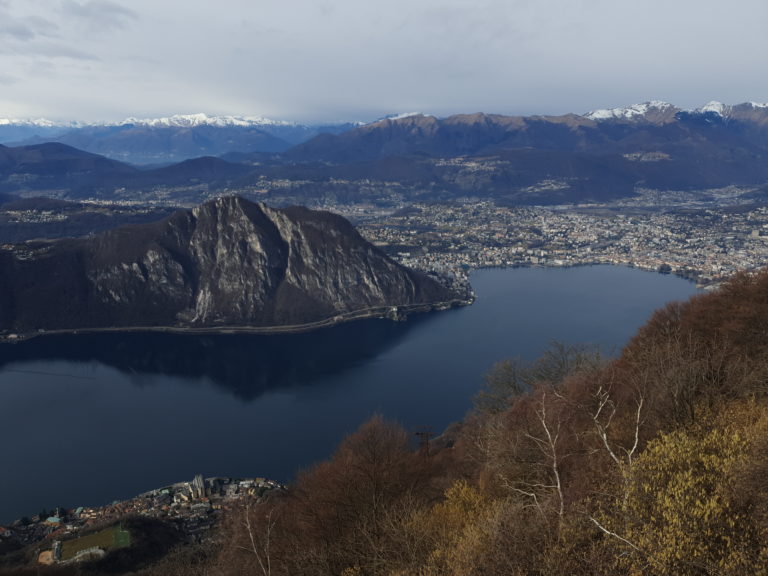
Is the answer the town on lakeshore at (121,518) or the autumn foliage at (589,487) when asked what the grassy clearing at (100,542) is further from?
the autumn foliage at (589,487)

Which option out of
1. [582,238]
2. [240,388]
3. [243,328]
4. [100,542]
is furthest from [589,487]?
[582,238]

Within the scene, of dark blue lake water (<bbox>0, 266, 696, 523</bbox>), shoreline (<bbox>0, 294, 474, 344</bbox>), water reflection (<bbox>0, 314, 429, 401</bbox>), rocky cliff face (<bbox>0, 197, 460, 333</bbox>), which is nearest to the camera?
dark blue lake water (<bbox>0, 266, 696, 523</bbox>)

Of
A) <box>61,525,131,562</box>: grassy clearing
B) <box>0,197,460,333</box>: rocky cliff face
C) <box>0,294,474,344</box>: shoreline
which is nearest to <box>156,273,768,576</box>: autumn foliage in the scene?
<box>61,525,131,562</box>: grassy clearing

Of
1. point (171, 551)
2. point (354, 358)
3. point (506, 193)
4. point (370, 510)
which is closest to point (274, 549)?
point (370, 510)

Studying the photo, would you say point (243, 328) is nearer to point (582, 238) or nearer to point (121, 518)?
point (121, 518)

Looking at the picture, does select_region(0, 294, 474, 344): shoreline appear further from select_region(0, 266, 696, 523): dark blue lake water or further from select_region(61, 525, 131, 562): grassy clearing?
select_region(61, 525, 131, 562): grassy clearing

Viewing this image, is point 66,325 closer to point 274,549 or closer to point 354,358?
point 354,358
